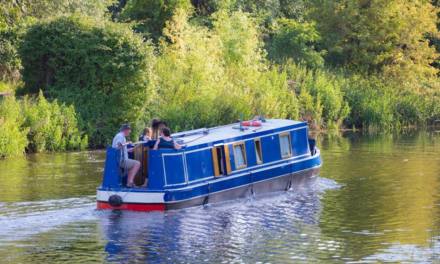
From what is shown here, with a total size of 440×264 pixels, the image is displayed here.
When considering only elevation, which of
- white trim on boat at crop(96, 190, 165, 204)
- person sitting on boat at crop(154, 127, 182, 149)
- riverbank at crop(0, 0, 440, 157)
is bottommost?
white trim on boat at crop(96, 190, 165, 204)

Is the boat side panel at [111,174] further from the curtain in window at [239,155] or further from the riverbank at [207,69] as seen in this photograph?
the riverbank at [207,69]

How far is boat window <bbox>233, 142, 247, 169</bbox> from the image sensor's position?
26406mm

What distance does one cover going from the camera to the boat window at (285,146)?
2827 centimetres

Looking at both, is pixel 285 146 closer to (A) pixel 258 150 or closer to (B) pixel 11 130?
(A) pixel 258 150

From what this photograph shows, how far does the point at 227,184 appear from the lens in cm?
2559

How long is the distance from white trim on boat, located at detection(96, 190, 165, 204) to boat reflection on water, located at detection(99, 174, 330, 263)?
30 centimetres

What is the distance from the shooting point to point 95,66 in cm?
3866

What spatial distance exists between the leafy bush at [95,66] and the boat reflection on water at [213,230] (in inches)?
532

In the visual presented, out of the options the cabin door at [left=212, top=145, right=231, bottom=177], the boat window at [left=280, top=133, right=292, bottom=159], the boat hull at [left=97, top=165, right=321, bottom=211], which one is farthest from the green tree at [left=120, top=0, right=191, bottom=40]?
the cabin door at [left=212, top=145, right=231, bottom=177]

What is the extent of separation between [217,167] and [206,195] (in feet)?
3.32

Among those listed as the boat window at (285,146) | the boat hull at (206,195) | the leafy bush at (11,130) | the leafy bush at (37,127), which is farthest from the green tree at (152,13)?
the boat hull at (206,195)

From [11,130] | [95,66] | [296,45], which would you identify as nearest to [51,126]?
[11,130]

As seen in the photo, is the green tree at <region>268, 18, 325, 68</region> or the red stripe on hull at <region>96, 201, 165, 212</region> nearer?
the red stripe on hull at <region>96, 201, 165, 212</region>

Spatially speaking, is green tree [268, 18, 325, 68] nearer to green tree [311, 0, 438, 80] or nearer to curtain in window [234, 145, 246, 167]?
green tree [311, 0, 438, 80]
